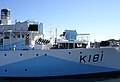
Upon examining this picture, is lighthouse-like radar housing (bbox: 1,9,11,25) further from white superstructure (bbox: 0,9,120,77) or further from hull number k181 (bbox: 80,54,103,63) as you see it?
Result: hull number k181 (bbox: 80,54,103,63)

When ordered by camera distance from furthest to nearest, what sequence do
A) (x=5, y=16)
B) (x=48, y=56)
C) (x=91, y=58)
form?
(x=5, y=16) < (x=91, y=58) < (x=48, y=56)

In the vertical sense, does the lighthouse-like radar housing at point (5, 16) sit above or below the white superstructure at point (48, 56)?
above

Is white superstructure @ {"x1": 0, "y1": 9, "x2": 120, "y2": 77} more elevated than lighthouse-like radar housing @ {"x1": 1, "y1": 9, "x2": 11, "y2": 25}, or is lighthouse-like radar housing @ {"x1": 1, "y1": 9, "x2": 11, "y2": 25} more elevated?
lighthouse-like radar housing @ {"x1": 1, "y1": 9, "x2": 11, "y2": 25}

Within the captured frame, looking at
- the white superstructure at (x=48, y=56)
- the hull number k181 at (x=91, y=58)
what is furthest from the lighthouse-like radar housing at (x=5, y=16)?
the hull number k181 at (x=91, y=58)

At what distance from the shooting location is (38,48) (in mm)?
19547

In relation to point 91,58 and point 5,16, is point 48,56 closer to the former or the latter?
point 91,58

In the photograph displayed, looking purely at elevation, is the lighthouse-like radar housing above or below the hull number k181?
above

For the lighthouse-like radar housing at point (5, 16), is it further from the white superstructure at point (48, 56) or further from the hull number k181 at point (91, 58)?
the hull number k181 at point (91, 58)

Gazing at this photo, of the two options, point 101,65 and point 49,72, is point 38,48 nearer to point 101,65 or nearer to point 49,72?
point 49,72

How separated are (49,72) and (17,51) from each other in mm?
2978

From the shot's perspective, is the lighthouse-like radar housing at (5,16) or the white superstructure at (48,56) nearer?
the white superstructure at (48,56)

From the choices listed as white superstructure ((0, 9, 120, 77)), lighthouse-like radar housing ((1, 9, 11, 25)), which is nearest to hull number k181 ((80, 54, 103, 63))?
white superstructure ((0, 9, 120, 77))

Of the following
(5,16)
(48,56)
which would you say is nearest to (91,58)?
(48,56)

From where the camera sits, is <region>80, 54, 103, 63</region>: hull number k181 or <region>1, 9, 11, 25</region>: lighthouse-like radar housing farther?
<region>1, 9, 11, 25</region>: lighthouse-like radar housing
